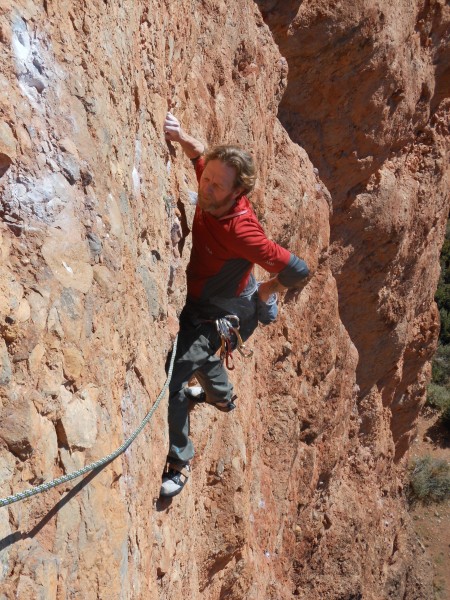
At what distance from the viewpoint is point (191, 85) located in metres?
4.99

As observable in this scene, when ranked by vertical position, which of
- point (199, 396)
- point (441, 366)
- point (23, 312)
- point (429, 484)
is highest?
point (23, 312)

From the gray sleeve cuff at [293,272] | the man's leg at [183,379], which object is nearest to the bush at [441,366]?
the man's leg at [183,379]

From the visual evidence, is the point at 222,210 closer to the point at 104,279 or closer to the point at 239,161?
the point at 239,161

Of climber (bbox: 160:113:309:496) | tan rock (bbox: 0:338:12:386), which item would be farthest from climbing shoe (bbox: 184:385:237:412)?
tan rock (bbox: 0:338:12:386)

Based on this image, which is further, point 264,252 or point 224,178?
point 264,252

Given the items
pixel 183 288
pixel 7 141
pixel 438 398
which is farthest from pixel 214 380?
pixel 438 398

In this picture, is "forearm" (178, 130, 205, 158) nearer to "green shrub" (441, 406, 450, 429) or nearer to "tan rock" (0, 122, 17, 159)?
"tan rock" (0, 122, 17, 159)

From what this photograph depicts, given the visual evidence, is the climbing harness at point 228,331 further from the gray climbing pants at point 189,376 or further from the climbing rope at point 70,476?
the climbing rope at point 70,476

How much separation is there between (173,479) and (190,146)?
1868 mm

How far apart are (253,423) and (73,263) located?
4.26 metres

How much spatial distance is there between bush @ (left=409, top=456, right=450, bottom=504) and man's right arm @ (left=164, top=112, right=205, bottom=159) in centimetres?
1433

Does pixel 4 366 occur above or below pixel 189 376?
above

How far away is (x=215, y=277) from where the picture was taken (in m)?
4.42

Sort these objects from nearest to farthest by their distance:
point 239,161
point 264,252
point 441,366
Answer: point 239,161, point 264,252, point 441,366
